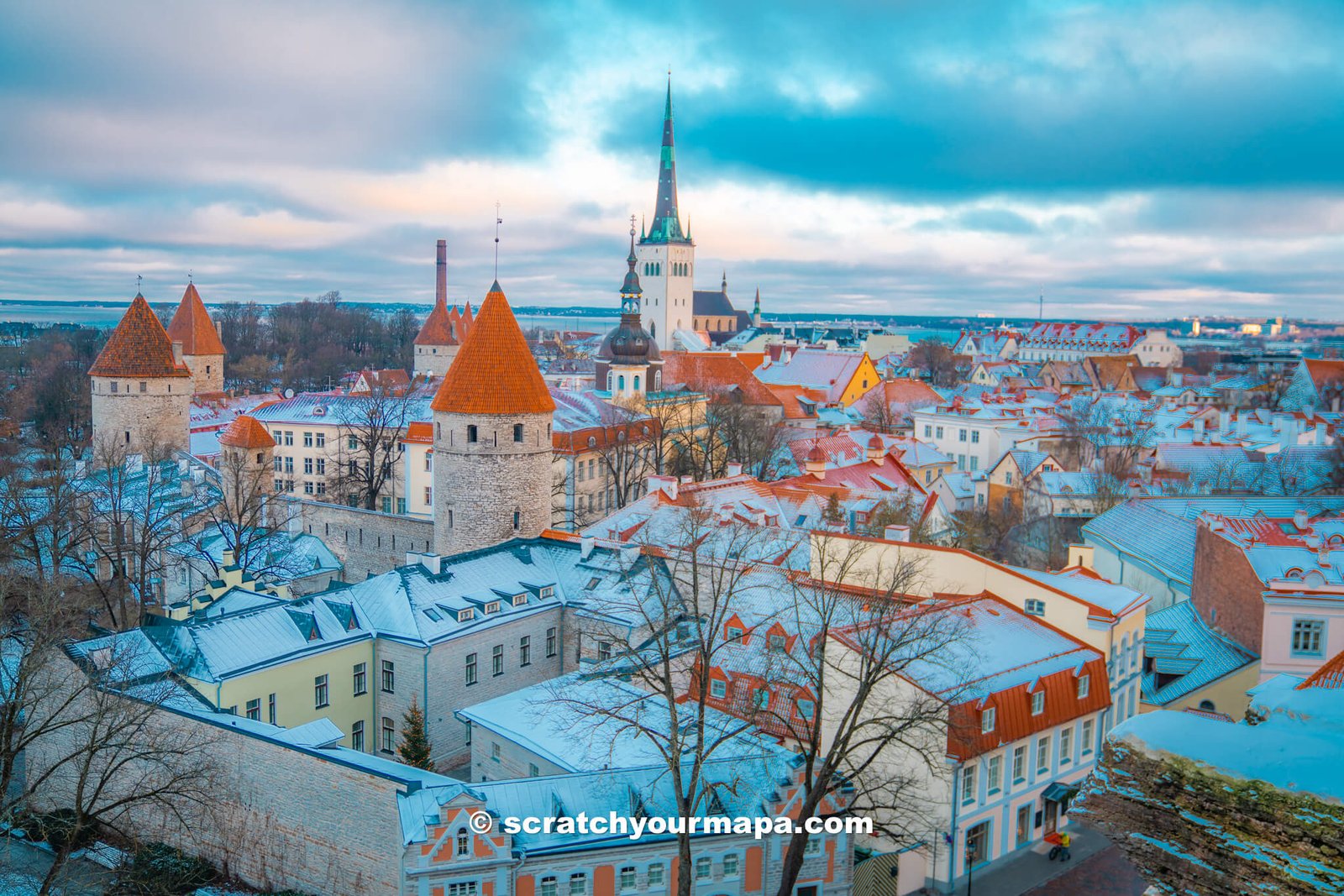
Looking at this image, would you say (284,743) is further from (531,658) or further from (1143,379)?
(1143,379)

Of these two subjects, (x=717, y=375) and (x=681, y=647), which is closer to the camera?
(x=681, y=647)

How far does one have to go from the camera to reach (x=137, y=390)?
44.9m

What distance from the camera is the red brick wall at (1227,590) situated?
24.3 m

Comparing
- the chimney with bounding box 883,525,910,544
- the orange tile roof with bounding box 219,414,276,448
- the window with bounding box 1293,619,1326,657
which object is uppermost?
the orange tile roof with bounding box 219,414,276,448

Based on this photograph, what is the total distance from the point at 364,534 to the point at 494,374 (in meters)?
9.31

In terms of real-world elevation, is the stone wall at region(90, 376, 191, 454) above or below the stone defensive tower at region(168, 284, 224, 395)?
below

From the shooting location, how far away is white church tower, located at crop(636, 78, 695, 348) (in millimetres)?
91750

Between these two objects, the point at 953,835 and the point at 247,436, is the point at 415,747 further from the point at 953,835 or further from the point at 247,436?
the point at 247,436

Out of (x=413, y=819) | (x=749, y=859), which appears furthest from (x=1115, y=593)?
(x=413, y=819)

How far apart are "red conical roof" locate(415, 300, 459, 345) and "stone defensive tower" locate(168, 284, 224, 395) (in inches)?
562

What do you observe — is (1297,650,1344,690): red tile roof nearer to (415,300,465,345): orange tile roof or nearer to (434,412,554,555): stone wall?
(434,412,554,555): stone wall

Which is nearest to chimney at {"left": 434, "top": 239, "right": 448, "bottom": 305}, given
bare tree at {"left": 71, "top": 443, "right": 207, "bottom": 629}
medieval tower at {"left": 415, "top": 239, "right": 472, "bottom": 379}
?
medieval tower at {"left": 415, "top": 239, "right": 472, "bottom": 379}

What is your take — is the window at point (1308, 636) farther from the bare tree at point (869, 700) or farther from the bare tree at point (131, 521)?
the bare tree at point (131, 521)

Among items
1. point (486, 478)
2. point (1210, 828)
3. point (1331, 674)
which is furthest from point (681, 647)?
point (1210, 828)
